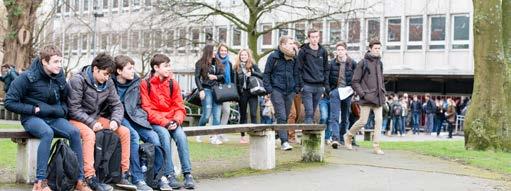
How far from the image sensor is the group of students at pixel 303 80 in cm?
1281

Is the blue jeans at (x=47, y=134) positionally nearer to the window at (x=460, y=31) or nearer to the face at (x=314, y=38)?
the face at (x=314, y=38)

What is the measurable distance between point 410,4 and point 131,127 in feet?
131

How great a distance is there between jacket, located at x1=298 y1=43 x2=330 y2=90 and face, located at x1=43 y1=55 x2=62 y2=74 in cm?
560

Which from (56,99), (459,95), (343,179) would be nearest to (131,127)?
(56,99)

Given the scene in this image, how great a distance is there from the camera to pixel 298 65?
1297 cm

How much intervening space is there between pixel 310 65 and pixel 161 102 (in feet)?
13.7

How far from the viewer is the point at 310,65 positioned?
1293 cm

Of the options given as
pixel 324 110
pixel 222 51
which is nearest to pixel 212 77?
pixel 222 51

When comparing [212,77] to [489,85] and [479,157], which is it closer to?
[479,157]

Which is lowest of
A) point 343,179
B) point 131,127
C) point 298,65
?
point 343,179

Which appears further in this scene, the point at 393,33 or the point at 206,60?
the point at 393,33

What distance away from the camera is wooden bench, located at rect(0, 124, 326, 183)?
27.3ft

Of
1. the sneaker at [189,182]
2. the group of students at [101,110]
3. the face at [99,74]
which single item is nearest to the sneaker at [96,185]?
the group of students at [101,110]

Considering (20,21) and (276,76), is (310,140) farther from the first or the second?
(20,21)
